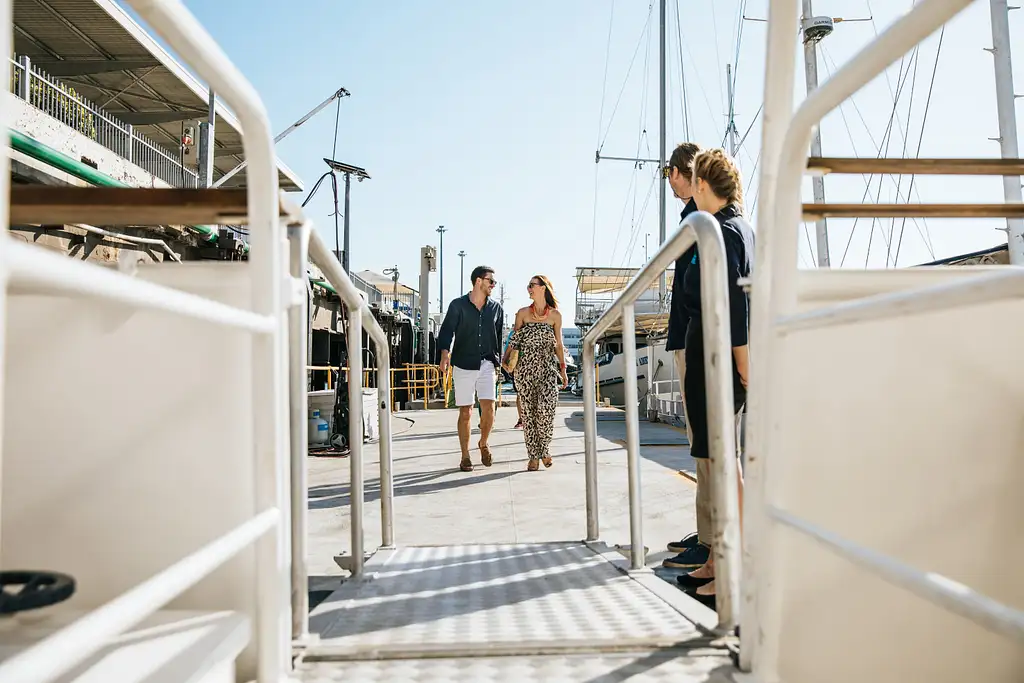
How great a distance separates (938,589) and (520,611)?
1.28 metres

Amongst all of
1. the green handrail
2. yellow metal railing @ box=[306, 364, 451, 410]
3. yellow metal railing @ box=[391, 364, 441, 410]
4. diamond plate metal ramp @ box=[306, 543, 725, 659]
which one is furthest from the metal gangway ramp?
yellow metal railing @ box=[391, 364, 441, 410]

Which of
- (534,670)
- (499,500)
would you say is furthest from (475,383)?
(534,670)

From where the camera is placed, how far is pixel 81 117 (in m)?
13.5

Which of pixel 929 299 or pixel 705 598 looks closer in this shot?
pixel 929 299

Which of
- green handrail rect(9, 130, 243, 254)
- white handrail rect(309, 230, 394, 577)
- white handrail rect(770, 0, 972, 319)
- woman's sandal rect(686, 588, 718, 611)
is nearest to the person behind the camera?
white handrail rect(770, 0, 972, 319)

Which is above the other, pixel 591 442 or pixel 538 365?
pixel 538 365

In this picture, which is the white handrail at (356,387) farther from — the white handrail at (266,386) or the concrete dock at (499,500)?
the white handrail at (266,386)

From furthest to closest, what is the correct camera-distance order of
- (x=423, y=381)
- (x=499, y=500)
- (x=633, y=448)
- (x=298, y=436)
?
(x=423, y=381) < (x=499, y=500) < (x=633, y=448) < (x=298, y=436)

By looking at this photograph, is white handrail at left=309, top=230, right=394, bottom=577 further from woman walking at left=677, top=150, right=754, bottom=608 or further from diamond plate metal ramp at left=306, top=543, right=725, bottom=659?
woman walking at left=677, top=150, right=754, bottom=608

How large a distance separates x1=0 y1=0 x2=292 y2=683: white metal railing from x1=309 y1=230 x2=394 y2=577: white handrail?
0.39 meters

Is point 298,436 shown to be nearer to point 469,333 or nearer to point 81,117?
point 469,333

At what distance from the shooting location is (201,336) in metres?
1.28

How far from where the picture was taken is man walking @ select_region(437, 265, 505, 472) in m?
5.32

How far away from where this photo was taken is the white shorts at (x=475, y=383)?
209 inches
